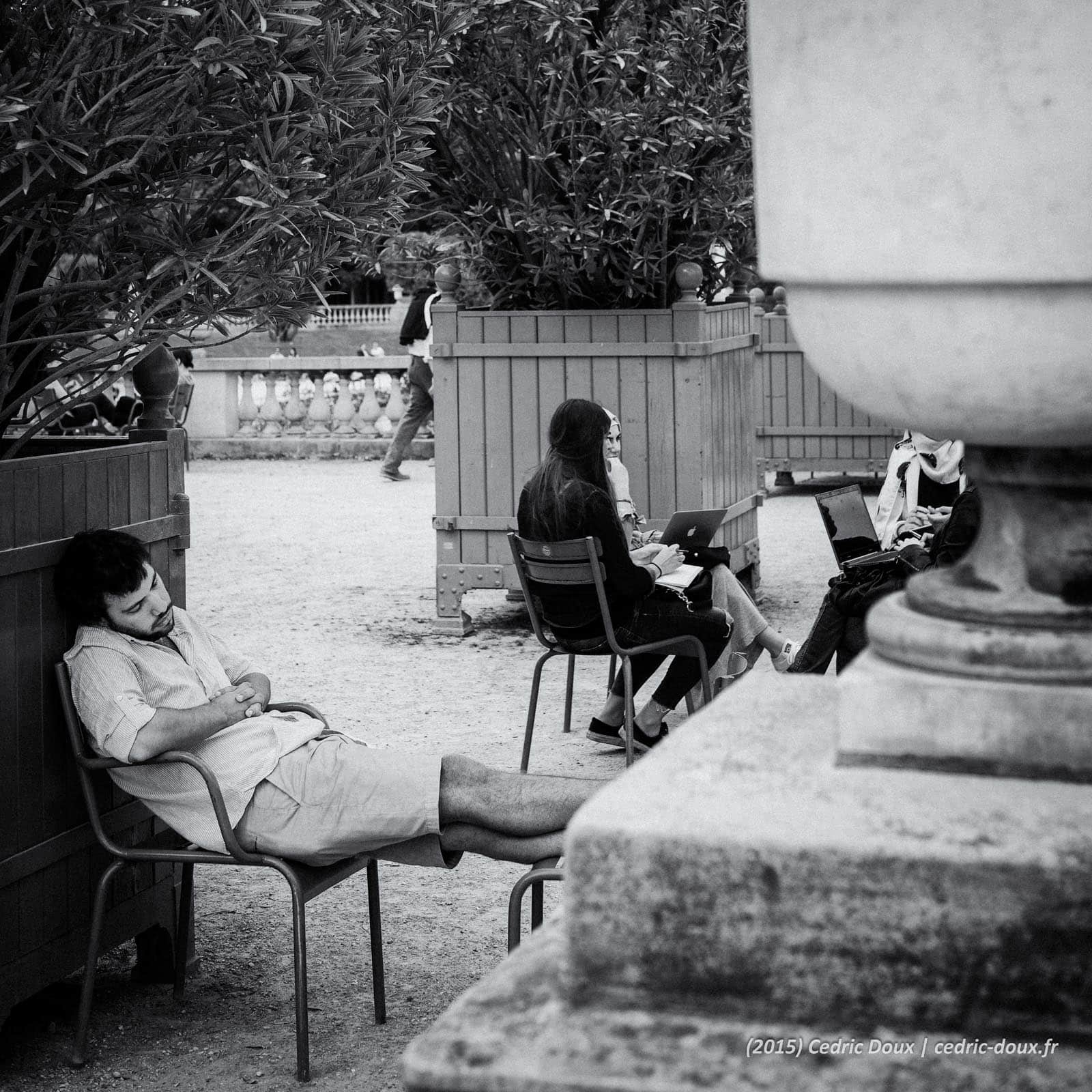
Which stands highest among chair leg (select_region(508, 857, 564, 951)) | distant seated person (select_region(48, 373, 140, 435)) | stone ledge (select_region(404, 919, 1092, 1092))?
distant seated person (select_region(48, 373, 140, 435))

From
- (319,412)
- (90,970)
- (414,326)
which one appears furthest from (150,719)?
(319,412)

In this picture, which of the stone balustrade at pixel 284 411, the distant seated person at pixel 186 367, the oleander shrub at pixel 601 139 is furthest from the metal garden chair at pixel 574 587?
the stone balustrade at pixel 284 411

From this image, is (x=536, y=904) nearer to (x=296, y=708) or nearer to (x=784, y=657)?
(x=296, y=708)

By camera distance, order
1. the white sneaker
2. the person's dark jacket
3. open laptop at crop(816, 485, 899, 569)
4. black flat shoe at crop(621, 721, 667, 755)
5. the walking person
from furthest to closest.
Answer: the person's dark jacket, the walking person, the white sneaker, black flat shoe at crop(621, 721, 667, 755), open laptop at crop(816, 485, 899, 569)

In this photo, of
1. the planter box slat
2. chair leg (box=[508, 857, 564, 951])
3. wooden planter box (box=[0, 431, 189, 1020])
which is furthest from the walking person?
chair leg (box=[508, 857, 564, 951])

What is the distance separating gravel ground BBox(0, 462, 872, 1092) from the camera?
3.69 m

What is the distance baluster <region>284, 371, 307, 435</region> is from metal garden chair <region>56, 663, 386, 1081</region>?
14.0 m

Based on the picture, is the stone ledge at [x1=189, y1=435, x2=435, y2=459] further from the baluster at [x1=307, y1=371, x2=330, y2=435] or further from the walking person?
the walking person

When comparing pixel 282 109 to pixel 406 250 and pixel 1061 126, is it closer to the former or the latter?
pixel 1061 126

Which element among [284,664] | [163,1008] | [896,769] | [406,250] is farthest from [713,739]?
[406,250]

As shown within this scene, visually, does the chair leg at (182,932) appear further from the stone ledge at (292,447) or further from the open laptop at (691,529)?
the stone ledge at (292,447)

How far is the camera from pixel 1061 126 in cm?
159

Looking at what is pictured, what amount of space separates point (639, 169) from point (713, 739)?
19.8ft

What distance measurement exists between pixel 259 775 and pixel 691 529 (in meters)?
3.10
